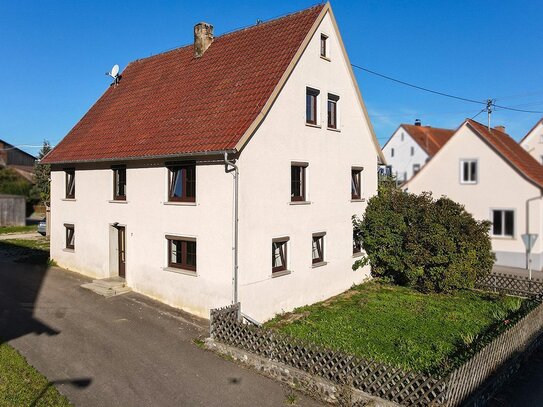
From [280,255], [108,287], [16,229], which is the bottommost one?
[108,287]

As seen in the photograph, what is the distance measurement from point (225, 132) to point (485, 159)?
19.0 metres

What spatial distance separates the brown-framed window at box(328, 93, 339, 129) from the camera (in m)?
16.7

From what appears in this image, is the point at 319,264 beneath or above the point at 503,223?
beneath

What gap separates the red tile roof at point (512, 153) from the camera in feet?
77.8

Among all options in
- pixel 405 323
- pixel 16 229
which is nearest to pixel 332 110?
pixel 405 323

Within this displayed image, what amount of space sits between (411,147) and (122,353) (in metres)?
42.3

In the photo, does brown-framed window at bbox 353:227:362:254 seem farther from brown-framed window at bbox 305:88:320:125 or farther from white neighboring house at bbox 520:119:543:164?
white neighboring house at bbox 520:119:543:164

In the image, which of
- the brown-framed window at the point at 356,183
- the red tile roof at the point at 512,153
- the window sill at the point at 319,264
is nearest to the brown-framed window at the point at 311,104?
the brown-framed window at the point at 356,183

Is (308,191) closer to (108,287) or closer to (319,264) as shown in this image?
(319,264)

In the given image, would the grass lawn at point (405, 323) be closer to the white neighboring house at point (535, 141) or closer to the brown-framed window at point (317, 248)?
the brown-framed window at point (317, 248)

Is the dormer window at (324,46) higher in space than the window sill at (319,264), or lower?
higher

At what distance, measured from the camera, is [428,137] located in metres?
46.0

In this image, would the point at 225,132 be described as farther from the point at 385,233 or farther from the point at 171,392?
the point at 385,233

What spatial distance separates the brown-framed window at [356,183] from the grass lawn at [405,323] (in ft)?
13.8
